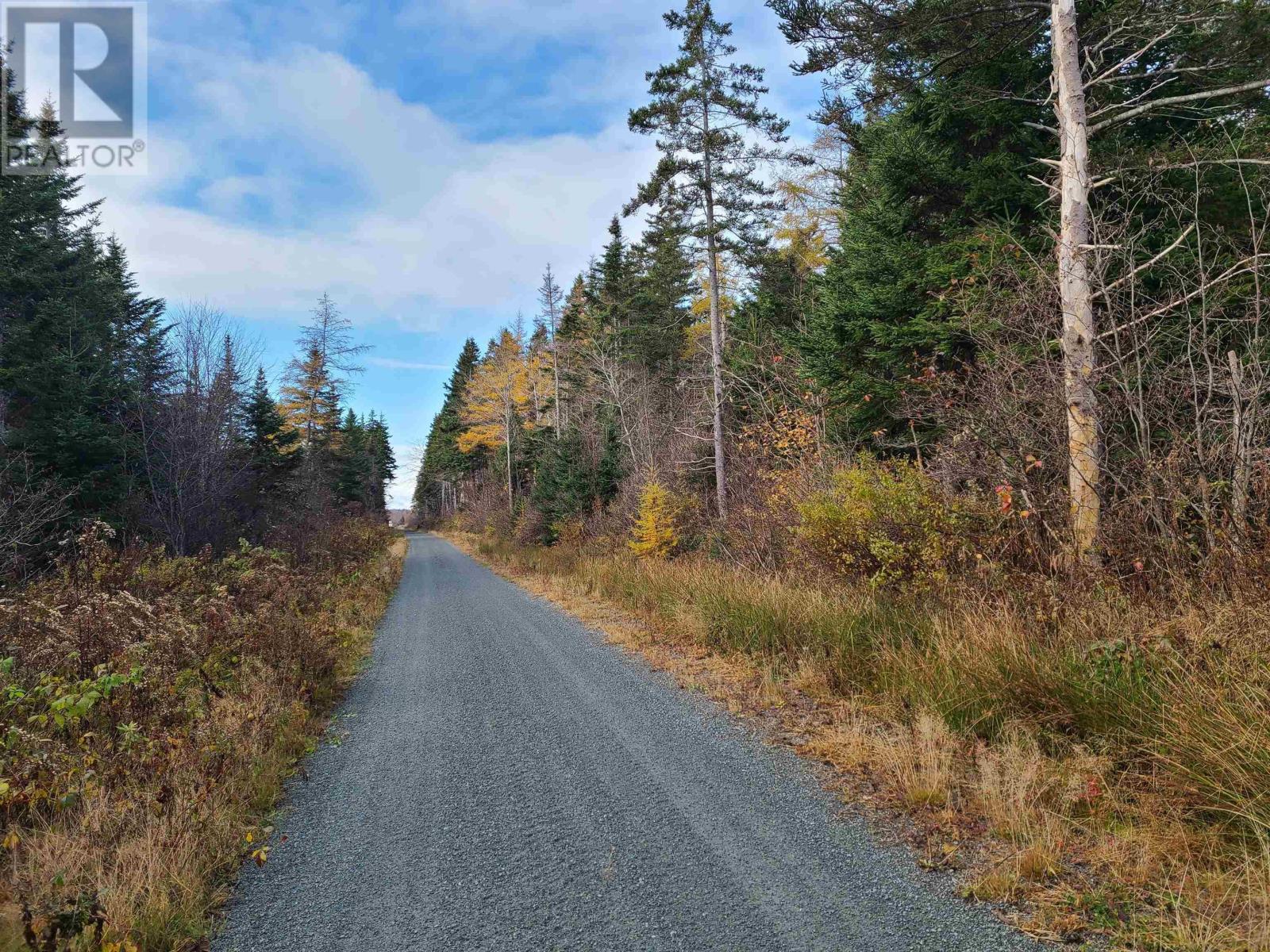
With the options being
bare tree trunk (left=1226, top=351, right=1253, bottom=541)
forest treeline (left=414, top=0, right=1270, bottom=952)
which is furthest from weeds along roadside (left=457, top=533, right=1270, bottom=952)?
bare tree trunk (left=1226, top=351, right=1253, bottom=541)

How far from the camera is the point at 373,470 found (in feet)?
182

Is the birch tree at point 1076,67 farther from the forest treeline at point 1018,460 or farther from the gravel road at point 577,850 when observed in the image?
the gravel road at point 577,850

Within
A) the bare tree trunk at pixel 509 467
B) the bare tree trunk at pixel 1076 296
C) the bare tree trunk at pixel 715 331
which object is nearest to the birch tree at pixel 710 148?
the bare tree trunk at pixel 715 331

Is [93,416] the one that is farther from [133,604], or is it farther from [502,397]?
[502,397]

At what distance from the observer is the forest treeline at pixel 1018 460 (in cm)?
298

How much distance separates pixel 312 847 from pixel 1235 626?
553 cm

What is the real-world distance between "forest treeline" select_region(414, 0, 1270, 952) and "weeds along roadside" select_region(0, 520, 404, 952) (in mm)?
3680

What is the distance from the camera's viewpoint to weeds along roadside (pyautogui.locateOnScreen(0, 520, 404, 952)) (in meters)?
2.69

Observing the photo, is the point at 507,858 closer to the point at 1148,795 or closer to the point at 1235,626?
the point at 1148,795

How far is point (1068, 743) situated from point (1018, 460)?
11.5 feet

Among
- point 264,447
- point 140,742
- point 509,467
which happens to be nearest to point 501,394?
point 509,467

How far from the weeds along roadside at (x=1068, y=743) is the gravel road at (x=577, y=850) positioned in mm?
421

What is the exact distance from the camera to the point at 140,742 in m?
4.02

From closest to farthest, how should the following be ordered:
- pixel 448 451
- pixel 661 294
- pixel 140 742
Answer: pixel 140 742 → pixel 661 294 → pixel 448 451
